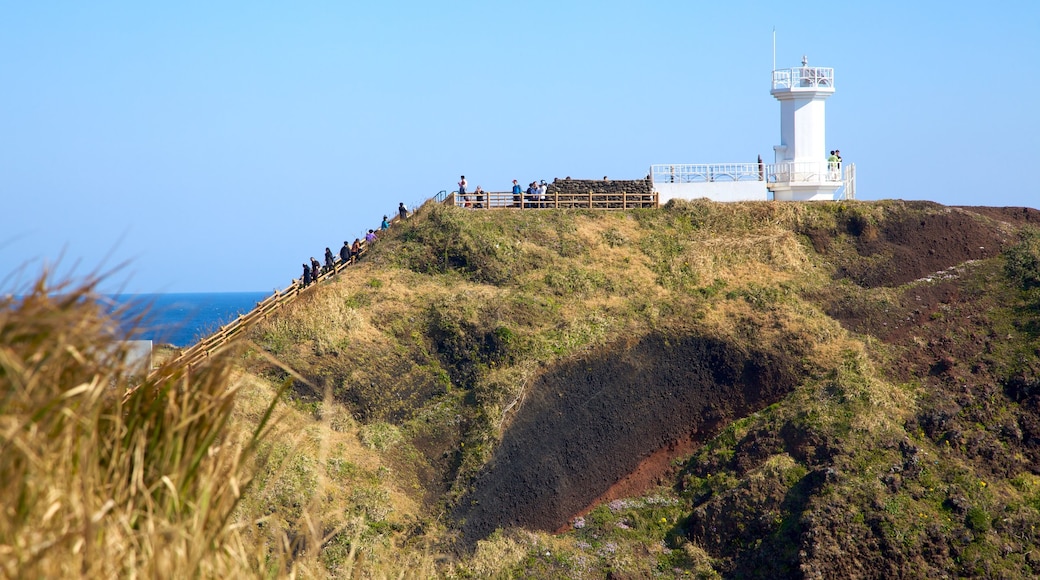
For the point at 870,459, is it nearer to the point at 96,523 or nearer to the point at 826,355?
the point at 826,355

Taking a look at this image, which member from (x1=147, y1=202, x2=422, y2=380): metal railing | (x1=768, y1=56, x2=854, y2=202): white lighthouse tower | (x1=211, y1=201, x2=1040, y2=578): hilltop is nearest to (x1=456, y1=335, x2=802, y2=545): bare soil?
(x1=211, y1=201, x2=1040, y2=578): hilltop

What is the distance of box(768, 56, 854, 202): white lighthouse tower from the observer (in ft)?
157

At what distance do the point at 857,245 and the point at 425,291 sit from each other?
18.7 metres

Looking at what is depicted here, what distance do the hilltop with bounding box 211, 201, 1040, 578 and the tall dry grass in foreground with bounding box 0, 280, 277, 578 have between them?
16.3 m

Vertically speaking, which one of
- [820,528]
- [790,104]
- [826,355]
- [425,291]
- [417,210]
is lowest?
[820,528]

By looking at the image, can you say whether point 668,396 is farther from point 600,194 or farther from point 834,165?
point 834,165

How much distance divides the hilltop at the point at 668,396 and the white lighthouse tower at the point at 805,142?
7.69 feet

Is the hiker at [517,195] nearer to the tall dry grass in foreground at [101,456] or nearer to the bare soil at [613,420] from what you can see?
the bare soil at [613,420]

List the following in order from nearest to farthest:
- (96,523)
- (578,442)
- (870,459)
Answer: (96,523), (870,459), (578,442)

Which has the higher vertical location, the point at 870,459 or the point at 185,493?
the point at 185,493

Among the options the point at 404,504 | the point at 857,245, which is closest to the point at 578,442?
the point at 404,504

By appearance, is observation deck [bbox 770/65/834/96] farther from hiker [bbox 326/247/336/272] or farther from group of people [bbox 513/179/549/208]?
hiker [bbox 326/247/336/272]

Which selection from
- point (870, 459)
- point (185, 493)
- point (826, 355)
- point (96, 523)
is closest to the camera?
point (96, 523)

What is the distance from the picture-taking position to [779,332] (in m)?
38.8
